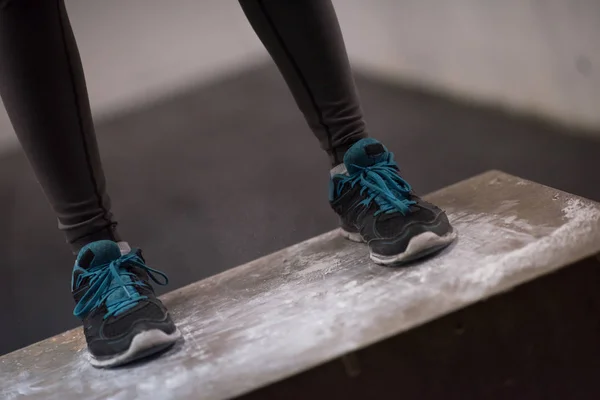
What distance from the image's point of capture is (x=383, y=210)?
795 millimetres

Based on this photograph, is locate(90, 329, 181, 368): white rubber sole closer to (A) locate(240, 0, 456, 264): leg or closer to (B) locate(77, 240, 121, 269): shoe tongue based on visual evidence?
(B) locate(77, 240, 121, 269): shoe tongue

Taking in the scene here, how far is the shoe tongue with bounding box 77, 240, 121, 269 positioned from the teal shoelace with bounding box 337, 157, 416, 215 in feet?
0.99

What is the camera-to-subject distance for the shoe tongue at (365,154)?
0.85 meters

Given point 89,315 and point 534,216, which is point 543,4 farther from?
point 89,315

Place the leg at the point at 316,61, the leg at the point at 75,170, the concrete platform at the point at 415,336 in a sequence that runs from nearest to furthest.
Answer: the concrete platform at the point at 415,336 < the leg at the point at 75,170 < the leg at the point at 316,61

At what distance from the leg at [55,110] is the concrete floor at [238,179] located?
481 mm

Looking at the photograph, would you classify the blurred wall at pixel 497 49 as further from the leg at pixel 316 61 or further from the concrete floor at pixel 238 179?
the leg at pixel 316 61

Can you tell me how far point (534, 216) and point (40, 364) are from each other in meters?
0.62

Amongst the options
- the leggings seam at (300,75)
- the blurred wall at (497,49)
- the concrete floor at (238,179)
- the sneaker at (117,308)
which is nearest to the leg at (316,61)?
the leggings seam at (300,75)

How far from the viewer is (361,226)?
0.84 metres

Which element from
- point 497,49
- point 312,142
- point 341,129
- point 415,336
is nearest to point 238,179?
point 312,142

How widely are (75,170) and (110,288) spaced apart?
5.9 inches

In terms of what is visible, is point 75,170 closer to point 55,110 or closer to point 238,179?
point 55,110

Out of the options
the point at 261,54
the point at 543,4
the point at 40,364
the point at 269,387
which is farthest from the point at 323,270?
the point at 261,54
